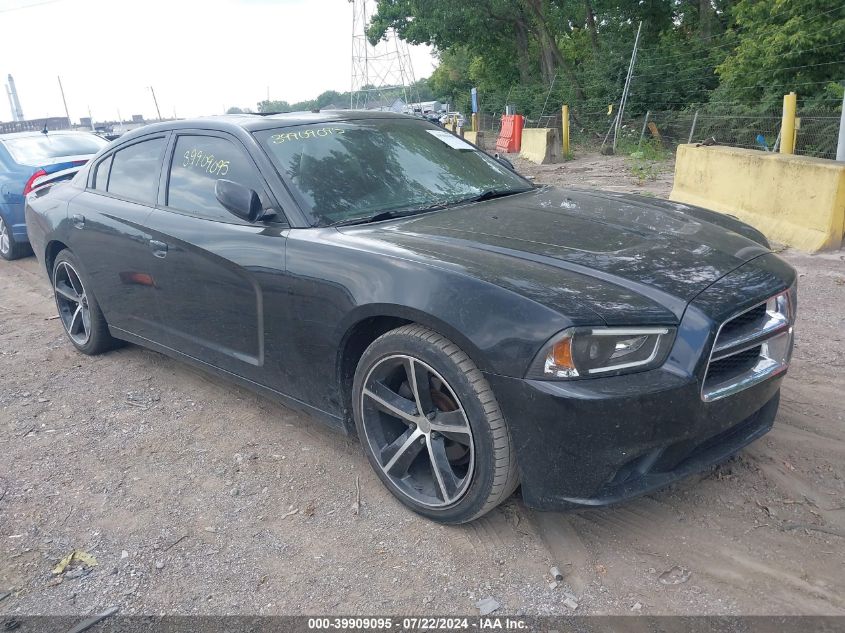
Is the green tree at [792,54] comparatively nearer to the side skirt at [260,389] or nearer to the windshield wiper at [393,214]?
the windshield wiper at [393,214]

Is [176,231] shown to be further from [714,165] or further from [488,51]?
[488,51]

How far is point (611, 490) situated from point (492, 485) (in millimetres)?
424

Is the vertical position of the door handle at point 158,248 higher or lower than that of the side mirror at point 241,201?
lower

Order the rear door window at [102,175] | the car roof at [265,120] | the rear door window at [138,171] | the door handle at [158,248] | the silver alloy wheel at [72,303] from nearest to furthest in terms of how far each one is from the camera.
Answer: the car roof at [265,120] < the door handle at [158,248] < the rear door window at [138,171] < the rear door window at [102,175] < the silver alloy wheel at [72,303]

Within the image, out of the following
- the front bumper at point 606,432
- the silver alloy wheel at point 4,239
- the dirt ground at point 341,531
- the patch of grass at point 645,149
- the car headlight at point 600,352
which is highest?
the car headlight at point 600,352

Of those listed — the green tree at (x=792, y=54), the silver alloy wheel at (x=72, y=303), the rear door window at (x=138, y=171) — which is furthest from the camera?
the green tree at (x=792, y=54)

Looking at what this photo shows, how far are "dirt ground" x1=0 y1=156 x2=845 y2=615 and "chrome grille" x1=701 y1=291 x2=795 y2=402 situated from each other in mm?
602

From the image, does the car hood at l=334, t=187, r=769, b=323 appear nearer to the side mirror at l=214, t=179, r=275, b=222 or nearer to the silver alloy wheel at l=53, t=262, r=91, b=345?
the side mirror at l=214, t=179, r=275, b=222

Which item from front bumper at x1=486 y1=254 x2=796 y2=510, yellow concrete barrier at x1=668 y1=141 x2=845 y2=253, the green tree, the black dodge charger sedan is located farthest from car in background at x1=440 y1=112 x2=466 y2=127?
front bumper at x1=486 y1=254 x2=796 y2=510

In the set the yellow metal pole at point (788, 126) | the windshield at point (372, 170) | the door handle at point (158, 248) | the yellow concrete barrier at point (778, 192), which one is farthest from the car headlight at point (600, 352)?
the yellow metal pole at point (788, 126)

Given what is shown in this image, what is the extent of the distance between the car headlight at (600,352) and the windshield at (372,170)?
1.35 m

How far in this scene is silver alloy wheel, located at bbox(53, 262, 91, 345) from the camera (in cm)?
497

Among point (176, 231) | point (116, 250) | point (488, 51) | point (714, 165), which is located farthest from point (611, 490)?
point (488, 51)

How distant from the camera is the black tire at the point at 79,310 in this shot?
4793 mm
